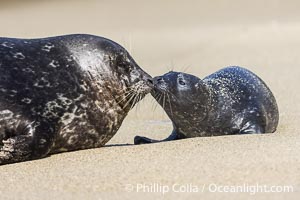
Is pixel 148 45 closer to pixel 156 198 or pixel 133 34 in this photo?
pixel 133 34

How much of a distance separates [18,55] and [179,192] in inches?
70.7

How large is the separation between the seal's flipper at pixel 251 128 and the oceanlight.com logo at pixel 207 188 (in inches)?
108

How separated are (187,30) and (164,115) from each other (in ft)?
24.6

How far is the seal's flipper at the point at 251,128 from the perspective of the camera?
674cm

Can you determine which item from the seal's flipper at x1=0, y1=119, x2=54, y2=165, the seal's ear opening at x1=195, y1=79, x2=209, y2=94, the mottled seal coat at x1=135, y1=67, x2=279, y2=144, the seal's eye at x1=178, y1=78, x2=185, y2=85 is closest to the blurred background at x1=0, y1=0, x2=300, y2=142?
the mottled seal coat at x1=135, y1=67, x2=279, y2=144

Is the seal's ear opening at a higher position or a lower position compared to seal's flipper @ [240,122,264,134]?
higher

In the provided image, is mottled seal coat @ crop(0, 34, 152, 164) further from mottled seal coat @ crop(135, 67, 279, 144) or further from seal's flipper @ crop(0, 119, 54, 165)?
mottled seal coat @ crop(135, 67, 279, 144)

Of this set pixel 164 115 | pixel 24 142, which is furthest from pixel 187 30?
pixel 24 142

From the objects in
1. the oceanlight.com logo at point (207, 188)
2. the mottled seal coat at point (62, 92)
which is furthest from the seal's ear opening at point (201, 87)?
the oceanlight.com logo at point (207, 188)

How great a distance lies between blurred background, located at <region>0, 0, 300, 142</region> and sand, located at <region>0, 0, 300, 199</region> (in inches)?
0.8

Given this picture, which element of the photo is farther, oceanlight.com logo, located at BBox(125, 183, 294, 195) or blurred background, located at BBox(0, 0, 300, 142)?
blurred background, located at BBox(0, 0, 300, 142)

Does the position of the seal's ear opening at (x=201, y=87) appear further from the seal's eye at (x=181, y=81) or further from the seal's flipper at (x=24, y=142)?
the seal's flipper at (x=24, y=142)

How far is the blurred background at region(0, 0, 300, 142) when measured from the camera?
1105cm

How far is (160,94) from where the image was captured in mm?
6637
